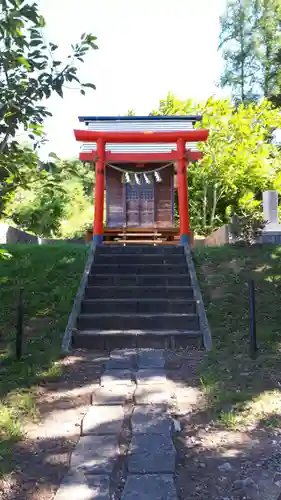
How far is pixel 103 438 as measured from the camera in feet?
11.8

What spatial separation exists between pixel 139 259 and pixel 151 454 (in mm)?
6115

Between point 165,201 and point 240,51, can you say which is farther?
point 240,51

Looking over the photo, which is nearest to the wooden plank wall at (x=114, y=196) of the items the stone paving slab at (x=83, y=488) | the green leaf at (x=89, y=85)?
the green leaf at (x=89, y=85)

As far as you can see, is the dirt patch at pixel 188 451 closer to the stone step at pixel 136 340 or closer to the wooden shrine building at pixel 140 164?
the stone step at pixel 136 340

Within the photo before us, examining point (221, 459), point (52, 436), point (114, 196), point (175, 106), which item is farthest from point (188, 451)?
point (175, 106)

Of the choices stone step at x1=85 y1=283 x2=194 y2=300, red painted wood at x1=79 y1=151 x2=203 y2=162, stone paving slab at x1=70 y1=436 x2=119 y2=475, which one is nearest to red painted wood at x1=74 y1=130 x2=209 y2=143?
red painted wood at x1=79 y1=151 x2=203 y2=162

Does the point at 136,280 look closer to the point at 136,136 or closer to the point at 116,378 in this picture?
the point at 116,378

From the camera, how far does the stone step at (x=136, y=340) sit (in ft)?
21.6

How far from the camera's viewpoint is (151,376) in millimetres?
5156

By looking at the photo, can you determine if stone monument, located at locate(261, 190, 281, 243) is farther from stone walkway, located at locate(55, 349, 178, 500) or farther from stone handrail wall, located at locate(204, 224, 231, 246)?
stone walkway, located at locate(55, 349, 178, 500)

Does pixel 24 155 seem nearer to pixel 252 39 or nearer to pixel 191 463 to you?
pixel 191 463

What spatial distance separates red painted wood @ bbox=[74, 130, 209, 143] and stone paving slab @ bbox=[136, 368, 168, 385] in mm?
8231

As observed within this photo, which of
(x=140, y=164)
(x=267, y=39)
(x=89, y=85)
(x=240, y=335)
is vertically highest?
(x=267, y=39)

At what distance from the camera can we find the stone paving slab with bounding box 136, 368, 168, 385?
498 cm
